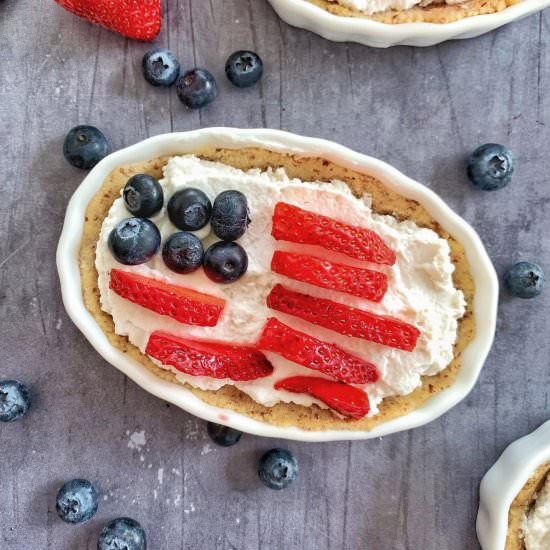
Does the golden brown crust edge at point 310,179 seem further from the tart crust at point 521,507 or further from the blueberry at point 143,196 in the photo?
the tart crust at point 521,507

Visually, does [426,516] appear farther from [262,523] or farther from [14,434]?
[14,434]

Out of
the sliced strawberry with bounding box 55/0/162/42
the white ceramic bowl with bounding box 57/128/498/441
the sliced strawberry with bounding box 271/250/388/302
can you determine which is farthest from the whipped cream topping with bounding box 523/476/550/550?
the sliced strawberry with bounding box 55/0/162/42

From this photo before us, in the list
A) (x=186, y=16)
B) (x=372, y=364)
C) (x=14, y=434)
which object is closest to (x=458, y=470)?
(x=372, y=364)

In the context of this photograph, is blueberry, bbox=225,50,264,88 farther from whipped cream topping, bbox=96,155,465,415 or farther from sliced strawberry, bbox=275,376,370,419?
sliced strawberry, bbox=275,376,370,419

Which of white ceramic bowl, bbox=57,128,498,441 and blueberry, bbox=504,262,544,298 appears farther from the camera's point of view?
blueberry, bbox=504,262,544,298

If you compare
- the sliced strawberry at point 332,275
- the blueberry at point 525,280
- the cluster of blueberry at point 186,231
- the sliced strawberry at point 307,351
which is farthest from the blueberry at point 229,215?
the blueberry at point 525,280

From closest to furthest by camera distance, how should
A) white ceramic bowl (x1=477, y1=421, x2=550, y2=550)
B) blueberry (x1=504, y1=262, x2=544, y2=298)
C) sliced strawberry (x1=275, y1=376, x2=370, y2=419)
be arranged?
1. sliced strawberry (x1=275, y1=376, x2=370, y2=419)
2. white ceramic bowl (x1=477, y1=421, x2=550, y2=550)
3. blueberry (x1=504, y1=262, x2=544, y2=298)
